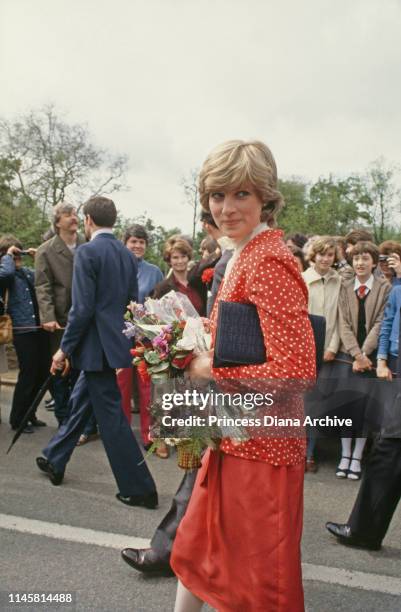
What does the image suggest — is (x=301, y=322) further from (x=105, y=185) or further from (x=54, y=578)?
(x=105, y=185)

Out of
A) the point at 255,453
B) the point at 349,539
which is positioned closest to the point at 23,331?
the point at 349,539

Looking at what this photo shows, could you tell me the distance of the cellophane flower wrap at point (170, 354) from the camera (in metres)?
2.16

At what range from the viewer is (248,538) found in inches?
80.0

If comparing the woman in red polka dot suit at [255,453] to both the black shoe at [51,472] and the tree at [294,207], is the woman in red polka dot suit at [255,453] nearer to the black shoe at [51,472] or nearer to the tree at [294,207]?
the black shoe at [51,472]

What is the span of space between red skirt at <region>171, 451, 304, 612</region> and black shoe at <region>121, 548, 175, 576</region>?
108cm

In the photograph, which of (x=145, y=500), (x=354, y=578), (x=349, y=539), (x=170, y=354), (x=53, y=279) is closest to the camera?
(x=170, y=354)

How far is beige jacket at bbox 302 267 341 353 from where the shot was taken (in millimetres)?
5578

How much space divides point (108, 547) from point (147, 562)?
471 mm

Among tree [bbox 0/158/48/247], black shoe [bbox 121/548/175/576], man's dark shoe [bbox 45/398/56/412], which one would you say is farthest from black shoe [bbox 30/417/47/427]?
tree [bbox 0/158/48/247]

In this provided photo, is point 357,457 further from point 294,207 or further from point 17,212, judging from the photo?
point 294,207

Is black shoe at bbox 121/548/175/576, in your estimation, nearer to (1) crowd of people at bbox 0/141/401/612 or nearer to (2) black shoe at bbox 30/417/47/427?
(1) crowd of people at bbox 0/141/401/612

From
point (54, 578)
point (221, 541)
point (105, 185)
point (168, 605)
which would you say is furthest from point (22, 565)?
point (105, 185)

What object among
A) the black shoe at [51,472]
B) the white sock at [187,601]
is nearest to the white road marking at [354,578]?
the white sock at [187,601]

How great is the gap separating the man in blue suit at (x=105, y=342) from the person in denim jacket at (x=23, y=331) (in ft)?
6.76
